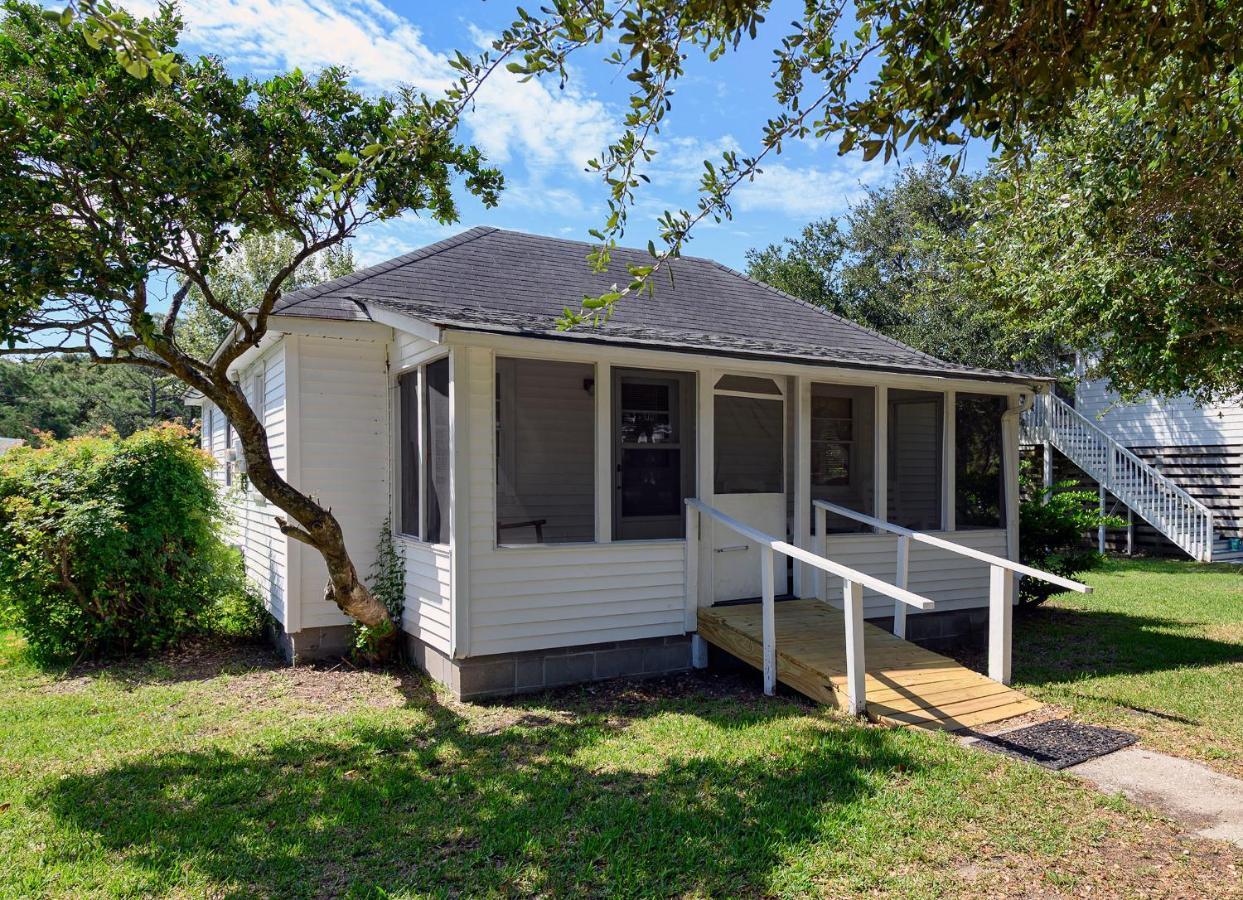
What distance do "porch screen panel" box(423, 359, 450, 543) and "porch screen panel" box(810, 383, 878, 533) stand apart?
353cm

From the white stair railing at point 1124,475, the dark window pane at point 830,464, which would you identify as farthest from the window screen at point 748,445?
the white stair railing at point 1124,475

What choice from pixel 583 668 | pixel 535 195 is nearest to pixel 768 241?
pixel 535 195

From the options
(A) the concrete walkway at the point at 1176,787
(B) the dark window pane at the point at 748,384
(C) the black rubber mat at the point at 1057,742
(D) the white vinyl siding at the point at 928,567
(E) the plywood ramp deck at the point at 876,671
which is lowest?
(C) the black rubber mat at the point at 1057,742

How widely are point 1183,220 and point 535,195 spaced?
5.75m

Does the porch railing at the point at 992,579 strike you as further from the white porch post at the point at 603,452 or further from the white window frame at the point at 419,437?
the white window frame at the point at 419,437

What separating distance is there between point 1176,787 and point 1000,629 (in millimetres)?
1886

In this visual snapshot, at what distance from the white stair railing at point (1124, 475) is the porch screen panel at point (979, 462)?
7631 millimetres

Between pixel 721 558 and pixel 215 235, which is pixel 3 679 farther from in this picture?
pixel 721 558

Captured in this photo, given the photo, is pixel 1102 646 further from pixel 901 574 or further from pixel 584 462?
pixel 584 462

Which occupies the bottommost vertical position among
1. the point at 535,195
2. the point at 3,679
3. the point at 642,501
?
the point at 3,679

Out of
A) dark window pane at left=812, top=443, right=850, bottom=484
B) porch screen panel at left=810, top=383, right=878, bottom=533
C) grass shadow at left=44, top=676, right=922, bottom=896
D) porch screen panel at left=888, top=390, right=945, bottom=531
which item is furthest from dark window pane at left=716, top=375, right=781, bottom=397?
grass shadow at left=44, top=676, right=922, bottom=896

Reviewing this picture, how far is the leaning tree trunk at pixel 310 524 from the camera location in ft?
19.6

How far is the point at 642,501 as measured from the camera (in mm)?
6812

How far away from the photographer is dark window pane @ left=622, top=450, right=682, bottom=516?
22.1 ft
